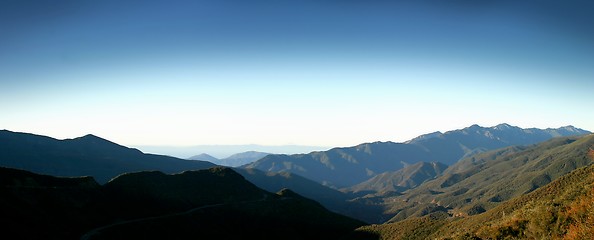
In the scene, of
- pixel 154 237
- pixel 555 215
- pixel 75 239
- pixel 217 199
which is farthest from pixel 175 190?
pixel 555 215

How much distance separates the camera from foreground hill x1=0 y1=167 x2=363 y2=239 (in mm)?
78688

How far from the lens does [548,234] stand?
2919 centimetres

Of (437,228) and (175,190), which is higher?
(175,190)

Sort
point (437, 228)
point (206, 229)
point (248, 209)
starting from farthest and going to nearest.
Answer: point (248, 209)
point (206, 229)
point (437, 228)

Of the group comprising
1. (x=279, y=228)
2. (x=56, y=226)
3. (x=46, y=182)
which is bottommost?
(x=279, y=228)

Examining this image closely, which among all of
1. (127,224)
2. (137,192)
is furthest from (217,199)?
(127,224)

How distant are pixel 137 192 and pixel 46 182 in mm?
23280

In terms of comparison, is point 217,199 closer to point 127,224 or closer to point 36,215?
point 127,224

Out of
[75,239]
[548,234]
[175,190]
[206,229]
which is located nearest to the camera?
[548,234]

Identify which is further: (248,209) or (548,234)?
(248,209)

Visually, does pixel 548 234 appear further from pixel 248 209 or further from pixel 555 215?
pixel 248 209

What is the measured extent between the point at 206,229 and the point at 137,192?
30990 mm

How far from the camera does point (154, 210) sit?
107125 mm

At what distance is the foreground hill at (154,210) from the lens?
78.7 meters
